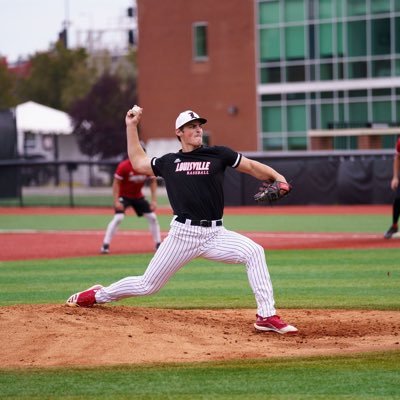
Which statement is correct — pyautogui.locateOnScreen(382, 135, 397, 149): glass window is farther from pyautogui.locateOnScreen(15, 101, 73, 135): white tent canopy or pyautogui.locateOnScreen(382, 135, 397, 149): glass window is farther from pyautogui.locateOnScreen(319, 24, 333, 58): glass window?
pyautogui.locateOnScreen(15, 101, 73, 135): white tent canopy

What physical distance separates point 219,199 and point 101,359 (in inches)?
78.6

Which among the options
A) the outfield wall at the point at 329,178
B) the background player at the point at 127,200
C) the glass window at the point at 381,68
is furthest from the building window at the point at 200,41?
the background player at the point at 127,200

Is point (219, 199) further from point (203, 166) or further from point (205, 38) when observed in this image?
point (205, 38)

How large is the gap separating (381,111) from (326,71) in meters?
3.06

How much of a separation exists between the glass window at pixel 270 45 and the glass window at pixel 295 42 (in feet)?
1.86

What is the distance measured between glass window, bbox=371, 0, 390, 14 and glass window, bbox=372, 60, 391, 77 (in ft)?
7.12

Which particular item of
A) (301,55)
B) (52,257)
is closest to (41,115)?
(301,55)

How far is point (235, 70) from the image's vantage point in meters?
47.1

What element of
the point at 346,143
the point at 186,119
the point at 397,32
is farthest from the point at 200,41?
the point at 186,119

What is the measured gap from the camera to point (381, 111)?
44281mm

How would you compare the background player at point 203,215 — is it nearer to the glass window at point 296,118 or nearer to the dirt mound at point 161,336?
the dirt mound at point 161,336

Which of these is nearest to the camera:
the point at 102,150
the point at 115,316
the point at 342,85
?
the point at 115,316

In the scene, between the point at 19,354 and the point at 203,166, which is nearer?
the point at 19,354

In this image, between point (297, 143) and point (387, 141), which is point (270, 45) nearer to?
point (297, 143)
